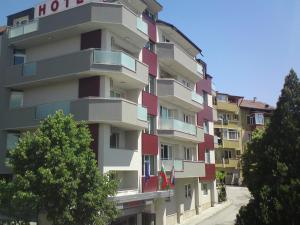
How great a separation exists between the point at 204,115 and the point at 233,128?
24.9m

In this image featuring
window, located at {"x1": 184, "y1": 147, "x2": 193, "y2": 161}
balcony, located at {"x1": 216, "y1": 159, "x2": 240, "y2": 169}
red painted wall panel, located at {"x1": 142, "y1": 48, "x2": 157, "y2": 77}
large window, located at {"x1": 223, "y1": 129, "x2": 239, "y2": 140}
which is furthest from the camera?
large window, located at {"x1": 223, "y1": 129, "x2": 239, "y2": 140}

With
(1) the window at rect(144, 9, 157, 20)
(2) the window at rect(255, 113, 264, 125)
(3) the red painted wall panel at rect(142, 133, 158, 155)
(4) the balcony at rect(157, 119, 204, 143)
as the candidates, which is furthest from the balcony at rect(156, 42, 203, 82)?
(2) the window at rect(255, 113, 264, 125)

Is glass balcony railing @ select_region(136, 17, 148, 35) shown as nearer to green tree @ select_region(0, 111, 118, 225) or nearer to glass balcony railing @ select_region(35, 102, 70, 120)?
glass balcony railing @ select_region(35, 102, 70, 120)

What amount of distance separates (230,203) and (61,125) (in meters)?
34.7

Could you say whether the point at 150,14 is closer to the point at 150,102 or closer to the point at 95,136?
the point at 150,102

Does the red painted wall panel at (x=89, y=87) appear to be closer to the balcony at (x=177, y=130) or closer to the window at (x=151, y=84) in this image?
the window at (x=151, y=84)

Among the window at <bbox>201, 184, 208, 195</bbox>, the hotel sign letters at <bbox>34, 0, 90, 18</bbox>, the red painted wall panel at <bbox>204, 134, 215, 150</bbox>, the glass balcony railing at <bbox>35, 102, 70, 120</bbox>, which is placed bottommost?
the window at <bbox>201, 184, 208, 195</bbox>

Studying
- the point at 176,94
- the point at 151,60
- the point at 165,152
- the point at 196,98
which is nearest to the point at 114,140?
the point at 151,60

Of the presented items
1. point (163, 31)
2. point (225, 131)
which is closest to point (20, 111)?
point (163, 31)

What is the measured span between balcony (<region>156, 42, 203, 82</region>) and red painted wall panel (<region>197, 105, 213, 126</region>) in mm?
3988

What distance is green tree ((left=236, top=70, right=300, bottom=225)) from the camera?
62.9 ft

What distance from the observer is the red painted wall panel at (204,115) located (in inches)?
1849

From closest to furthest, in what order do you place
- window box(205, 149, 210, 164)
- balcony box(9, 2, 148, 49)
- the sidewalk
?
1. balcony box(9, 2, 148, 49)
2. the sidewalk
3. window box(205, 149, 210, 164)

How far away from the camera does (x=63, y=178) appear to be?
2097cm
